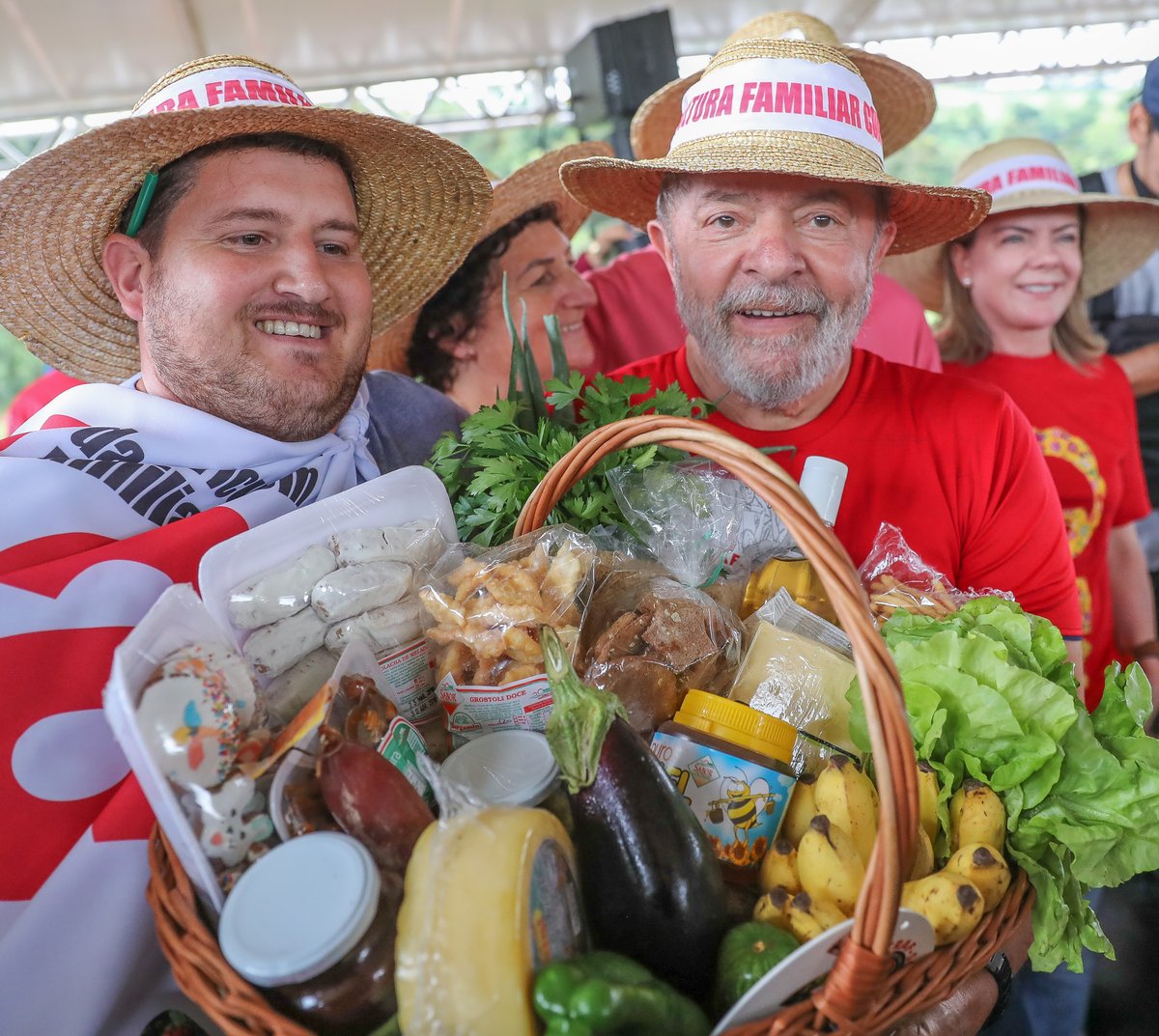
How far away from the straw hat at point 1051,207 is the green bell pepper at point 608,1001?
2.43 metres

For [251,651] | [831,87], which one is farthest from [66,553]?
[831,87]

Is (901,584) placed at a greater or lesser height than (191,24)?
lesser

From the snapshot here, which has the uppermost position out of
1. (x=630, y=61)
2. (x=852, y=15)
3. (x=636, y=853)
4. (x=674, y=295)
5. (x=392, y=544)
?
(x=852, y=15)

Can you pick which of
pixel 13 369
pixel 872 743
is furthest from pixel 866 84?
pixel 13 369

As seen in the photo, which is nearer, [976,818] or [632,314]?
[976,818]

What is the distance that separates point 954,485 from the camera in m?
1.84

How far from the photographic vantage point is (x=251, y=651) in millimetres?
1111

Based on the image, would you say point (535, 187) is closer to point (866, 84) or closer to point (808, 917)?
point (866, 84)

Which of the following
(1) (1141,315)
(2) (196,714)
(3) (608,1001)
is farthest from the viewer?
(1) (1141,315)

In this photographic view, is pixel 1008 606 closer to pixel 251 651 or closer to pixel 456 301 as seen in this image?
pixel 251 651

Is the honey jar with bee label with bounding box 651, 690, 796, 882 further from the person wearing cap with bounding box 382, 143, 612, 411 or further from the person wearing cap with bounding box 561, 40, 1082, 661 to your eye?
the person wearing cap with bounding box 382, 143, 612, 411

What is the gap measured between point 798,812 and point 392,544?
65 centimetres

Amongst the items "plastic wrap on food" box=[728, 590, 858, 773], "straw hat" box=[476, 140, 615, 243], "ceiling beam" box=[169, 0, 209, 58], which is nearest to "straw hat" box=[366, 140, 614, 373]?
"straw hat" box=[476, 140, 615, 243]

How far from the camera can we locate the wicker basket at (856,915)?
79 centimetres
